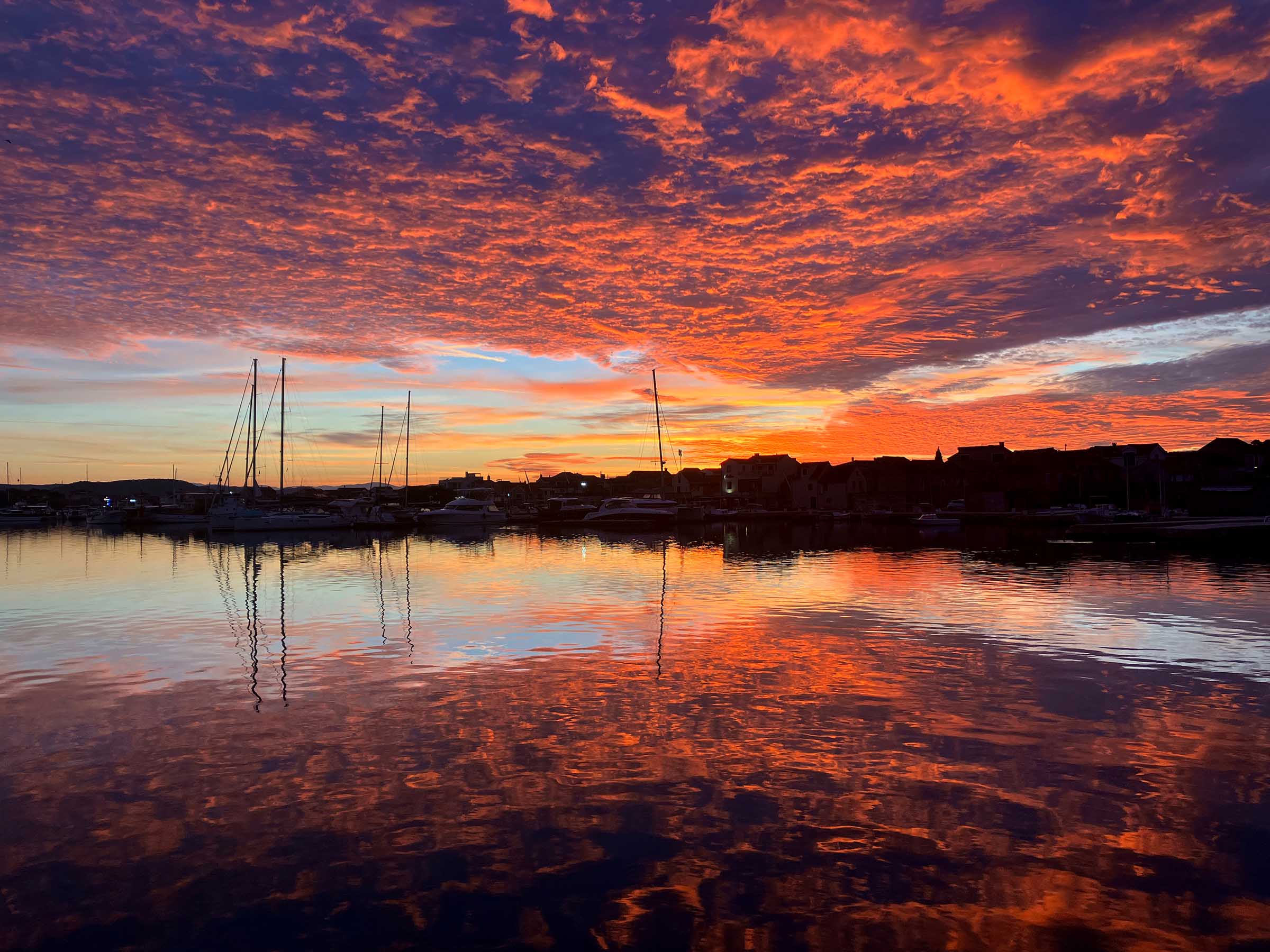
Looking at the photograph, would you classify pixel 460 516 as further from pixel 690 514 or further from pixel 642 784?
pixel 642 784

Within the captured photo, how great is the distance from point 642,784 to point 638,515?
348ft

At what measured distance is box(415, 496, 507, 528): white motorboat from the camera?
117500mm

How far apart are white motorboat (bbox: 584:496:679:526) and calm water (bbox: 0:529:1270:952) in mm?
91306

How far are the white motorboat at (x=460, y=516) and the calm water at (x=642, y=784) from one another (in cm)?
9244

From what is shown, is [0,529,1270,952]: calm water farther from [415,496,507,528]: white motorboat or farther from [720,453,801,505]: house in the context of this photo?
[720,453,801,505]: house

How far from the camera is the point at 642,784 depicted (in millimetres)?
10805

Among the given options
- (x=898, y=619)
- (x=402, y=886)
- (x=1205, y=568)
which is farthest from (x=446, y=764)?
(x=1205, y=568)

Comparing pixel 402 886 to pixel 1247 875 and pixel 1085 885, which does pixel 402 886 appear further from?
pixel 1247 875

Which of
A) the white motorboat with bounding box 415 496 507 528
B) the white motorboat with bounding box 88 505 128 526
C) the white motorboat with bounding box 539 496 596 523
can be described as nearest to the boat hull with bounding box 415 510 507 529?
the white motorboat with bounding box 415 496 507 528

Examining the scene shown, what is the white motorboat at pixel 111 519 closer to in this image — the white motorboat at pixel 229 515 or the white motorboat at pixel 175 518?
the white motorboat at pixel 175 518

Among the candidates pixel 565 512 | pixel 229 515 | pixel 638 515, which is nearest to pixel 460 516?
pixel 565 512

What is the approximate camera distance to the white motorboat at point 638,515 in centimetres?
11700

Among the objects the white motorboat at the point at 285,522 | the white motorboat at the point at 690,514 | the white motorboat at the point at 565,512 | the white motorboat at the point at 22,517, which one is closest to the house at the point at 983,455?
the white motorboat at the point at 690,514

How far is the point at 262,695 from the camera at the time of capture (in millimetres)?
16047
